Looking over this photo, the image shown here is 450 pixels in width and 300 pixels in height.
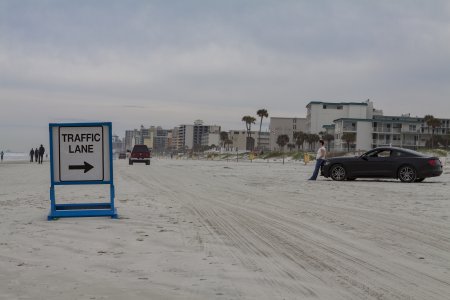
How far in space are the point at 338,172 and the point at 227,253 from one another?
1546cm

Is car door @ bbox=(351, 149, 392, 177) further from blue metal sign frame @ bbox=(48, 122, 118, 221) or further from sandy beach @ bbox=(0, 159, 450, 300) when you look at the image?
blue metal sign frame @ bbox=(48, 122, 118, 221)

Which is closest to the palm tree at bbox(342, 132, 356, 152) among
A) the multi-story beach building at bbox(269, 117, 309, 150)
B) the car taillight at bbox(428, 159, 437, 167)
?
the multi-story beach building at bbox(269, 117, 309, 150)

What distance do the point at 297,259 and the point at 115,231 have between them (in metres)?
2.95

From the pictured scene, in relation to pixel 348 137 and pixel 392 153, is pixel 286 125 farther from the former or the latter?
pixel 392 153

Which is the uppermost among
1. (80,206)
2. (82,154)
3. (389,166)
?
(82,154)

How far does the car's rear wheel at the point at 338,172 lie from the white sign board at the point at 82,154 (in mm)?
13697

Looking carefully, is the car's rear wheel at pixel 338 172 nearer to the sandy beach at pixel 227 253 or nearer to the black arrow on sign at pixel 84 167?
the sandy beach at pixel 227 253

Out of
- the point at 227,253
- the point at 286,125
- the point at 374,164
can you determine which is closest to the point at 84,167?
the point at 227,253

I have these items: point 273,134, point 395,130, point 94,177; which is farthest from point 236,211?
point 273,134

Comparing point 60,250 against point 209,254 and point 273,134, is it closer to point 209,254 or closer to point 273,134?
point 209,254

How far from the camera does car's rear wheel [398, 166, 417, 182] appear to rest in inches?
765

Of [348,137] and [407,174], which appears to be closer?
[407,174]

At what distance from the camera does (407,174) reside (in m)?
19.5

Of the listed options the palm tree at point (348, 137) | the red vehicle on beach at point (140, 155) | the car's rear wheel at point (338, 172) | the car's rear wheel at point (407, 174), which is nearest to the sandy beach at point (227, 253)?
the car's rear wheel at point (407, 174)
